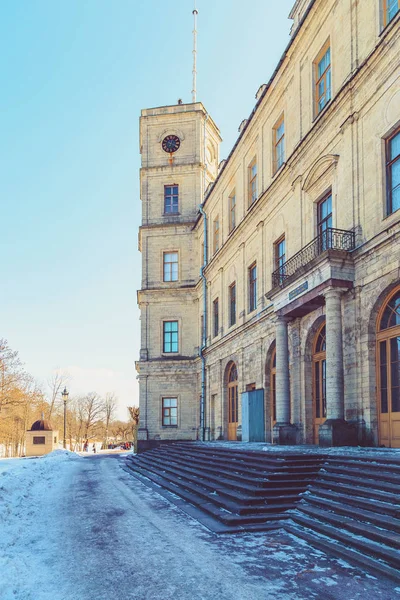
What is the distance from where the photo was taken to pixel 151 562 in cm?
683

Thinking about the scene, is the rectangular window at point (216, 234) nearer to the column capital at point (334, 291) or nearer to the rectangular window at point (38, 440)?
the column capital at point (334, 291)

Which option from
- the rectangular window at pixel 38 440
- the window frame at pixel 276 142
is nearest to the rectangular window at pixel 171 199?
the window frame at pixel 276 142

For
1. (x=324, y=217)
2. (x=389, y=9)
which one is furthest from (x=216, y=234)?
(x=389, y=9)

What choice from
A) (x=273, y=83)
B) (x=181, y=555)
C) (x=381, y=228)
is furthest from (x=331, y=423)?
(x=273, y=83)

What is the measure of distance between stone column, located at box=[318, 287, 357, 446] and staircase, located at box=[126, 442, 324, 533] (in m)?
2.16

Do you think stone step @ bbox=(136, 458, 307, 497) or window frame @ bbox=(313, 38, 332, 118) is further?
window frame @ bbox=(313, 38, 332, 118)

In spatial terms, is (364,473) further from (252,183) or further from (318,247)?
(252,183)

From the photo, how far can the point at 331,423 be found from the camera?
13.9 meters

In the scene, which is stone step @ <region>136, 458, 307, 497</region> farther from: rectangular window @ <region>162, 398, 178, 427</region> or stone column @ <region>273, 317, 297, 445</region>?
rectangular window @ <region>162, 398, 178, 427</region>

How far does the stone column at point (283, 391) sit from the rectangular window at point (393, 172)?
575 centimetres

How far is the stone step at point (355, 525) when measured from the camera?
6.73m

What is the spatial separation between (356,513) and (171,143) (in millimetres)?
31427

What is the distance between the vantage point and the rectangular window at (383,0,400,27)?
13641 mm

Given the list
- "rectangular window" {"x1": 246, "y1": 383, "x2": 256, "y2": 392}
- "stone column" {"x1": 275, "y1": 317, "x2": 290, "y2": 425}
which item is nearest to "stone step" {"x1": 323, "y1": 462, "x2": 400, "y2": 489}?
"stone column" {"x1": 275, "y1": 317, "x2": 290, "y2": 425}
